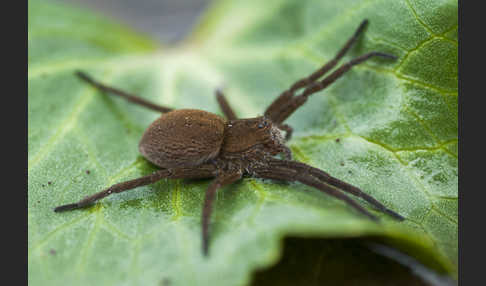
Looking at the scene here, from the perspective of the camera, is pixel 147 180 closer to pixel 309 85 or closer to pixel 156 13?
pixel 309 85

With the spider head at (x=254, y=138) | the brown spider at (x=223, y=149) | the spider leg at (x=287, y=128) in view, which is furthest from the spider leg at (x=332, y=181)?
the spider leg at (x=287, y=128)

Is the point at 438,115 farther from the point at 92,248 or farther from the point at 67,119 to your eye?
the point at 67,119

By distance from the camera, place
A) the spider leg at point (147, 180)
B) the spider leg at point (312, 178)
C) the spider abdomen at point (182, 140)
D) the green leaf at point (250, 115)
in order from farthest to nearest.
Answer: the spider abdomen at point (182, 140) < the spider leg at point (147, 180) < the spider leg at point (312, 178) < the green leaf at point (250, 115)

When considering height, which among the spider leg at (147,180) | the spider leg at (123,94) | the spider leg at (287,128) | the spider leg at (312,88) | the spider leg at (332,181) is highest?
the spider leg at (312,88)

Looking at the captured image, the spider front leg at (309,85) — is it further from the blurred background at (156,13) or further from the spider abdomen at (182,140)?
the blurred background at (156,13)

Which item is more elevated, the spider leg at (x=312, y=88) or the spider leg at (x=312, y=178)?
the spider leg at (x=312, y=88)

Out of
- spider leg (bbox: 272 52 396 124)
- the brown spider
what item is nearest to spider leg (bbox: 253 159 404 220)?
the brown spider
